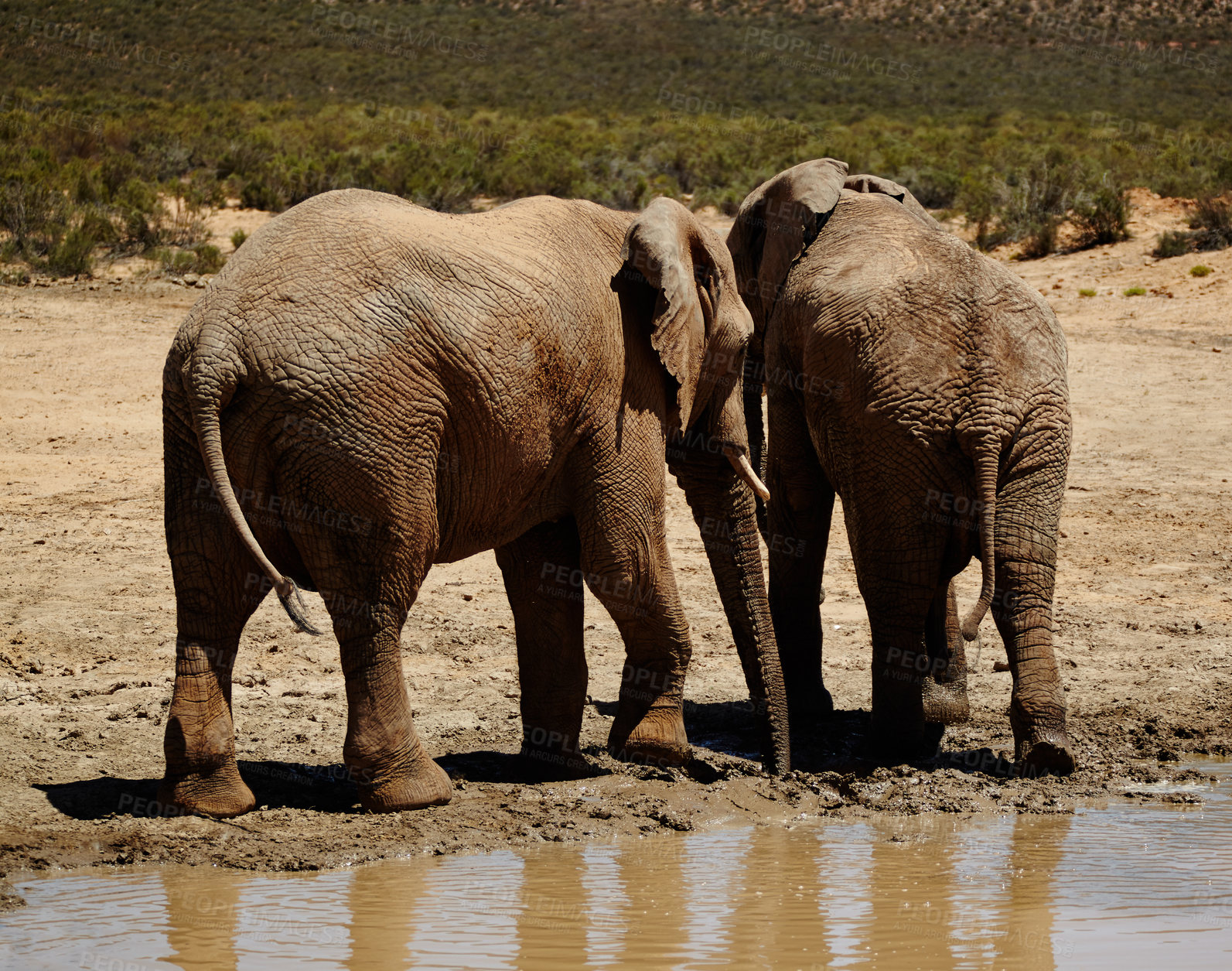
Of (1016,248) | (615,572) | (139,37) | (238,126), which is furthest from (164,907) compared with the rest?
(139,37)

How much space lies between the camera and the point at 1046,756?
20.4 feet

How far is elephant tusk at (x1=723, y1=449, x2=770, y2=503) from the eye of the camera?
639 cm

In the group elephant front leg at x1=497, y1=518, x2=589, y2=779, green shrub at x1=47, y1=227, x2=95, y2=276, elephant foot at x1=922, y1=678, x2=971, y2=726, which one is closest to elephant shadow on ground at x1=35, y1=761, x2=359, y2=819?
elephant front leg at x1=497, y1=518, x2=589, y2=779

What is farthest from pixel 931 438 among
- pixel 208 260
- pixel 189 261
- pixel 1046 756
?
pixel 189 261

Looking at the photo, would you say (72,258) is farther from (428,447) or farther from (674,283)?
(428,447)

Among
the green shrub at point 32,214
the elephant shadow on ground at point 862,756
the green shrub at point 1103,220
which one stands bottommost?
the elephant shadow on ground at point 862,756

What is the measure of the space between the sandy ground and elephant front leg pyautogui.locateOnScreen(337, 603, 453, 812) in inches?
4.0

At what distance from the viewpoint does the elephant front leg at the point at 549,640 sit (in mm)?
6336

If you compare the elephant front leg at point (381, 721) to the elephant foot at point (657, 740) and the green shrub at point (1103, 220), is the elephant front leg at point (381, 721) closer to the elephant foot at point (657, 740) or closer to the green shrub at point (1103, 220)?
the elephant foot at point (657, 740)

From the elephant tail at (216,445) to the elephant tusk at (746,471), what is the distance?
231cm

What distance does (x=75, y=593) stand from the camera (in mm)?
8281

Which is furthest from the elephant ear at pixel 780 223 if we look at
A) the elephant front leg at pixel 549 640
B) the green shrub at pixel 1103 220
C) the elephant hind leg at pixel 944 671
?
the green shrub at pixel 1103 220

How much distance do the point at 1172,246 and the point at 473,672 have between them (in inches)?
558

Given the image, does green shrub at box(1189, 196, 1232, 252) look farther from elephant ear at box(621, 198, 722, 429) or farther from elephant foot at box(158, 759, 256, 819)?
elephant foot at box(158, 759, 256, 819)
